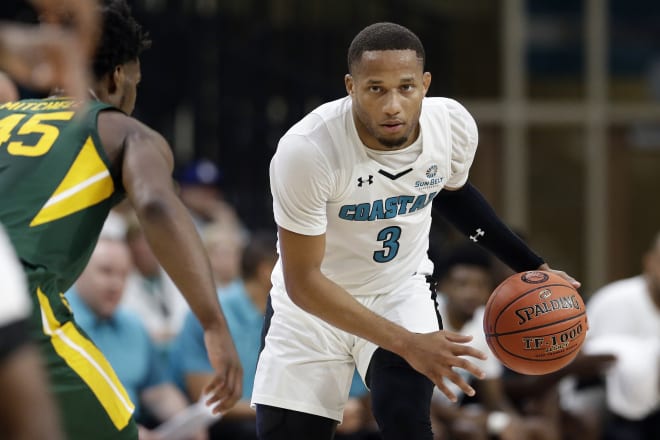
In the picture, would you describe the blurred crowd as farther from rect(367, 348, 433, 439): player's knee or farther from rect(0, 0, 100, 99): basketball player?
rect(0, 0, 100, 99): basketball player

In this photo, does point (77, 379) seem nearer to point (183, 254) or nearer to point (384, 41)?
point (183, 254)

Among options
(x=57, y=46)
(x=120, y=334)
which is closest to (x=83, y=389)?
(x=57, y=46)

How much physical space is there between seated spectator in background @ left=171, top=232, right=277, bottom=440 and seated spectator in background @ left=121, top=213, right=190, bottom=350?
0.53 meters

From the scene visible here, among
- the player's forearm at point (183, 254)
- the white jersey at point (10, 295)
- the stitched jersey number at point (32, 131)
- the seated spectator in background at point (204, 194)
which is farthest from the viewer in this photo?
the seated spectator in background at point (204, 194)

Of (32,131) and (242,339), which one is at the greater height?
(32,131)

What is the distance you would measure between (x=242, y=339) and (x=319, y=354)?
2380mm

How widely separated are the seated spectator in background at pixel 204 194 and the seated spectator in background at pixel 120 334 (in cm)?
213

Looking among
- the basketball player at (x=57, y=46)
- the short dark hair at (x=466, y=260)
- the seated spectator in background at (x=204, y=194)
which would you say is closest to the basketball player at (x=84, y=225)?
the basketball player at (x=57, y=46)

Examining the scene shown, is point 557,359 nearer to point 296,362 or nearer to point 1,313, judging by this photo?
point 296,362

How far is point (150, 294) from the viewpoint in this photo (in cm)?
710

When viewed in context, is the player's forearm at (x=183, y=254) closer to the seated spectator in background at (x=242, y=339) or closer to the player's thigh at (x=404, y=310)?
the player's thigh at (x=404, y=310)

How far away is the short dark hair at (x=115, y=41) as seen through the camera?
3.72 m

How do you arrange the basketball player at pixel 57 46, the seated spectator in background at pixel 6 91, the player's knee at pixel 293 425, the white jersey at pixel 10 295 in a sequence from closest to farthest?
the basketball player at pixel 57 46, the white jersey at pixel 10 295, the seated spectator in background at pixel 6 91, the player's knee at pixel 293 425

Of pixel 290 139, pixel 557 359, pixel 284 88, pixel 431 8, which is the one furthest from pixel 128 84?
pixel 431 8
